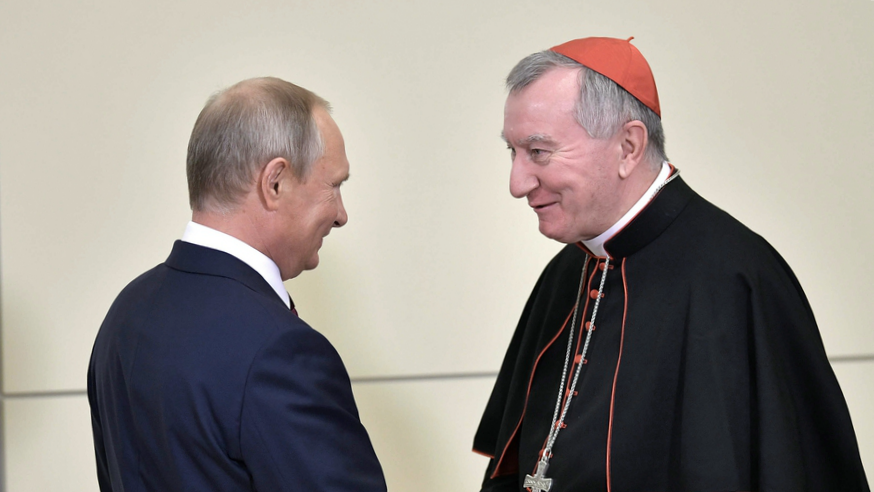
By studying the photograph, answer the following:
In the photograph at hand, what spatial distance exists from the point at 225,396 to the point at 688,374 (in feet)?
2.78

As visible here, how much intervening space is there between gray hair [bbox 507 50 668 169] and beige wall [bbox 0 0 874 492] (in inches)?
46.1

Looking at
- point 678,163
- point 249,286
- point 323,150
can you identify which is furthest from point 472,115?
point 249,286

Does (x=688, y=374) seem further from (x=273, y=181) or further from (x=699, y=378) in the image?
(x=273, y=181)

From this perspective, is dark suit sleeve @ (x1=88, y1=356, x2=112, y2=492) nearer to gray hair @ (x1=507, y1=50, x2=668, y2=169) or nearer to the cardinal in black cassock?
the cardinal in black cassock

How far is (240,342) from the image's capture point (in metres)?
1.25

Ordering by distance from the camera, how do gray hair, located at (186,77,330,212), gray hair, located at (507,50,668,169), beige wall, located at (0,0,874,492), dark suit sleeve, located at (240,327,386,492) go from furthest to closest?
beige wall, located at (0,0,874,492)
gray hair, located at (507,50,668,169)
gray hair, located at (186,77,330,212)
dark suit sleeve, located at (240,327,386,492)

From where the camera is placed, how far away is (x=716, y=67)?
280 cm

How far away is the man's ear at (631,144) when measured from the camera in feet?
5.14

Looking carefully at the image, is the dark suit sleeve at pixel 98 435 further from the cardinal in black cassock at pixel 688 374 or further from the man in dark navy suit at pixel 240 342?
the cardinal in black cassock at pixel 688 374

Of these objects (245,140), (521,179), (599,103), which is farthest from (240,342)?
(599,103)

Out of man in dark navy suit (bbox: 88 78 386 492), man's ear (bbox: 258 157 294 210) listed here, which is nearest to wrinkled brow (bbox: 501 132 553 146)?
man in dark navy suit (bbox: 88 78 386 492)

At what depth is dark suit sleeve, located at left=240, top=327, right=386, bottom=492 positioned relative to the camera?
4.05 ft

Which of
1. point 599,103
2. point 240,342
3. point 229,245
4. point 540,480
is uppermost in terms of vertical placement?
point 599,103

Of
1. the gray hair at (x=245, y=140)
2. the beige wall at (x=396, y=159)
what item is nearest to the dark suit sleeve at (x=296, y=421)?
the gray hair at (x=245, y=140)
